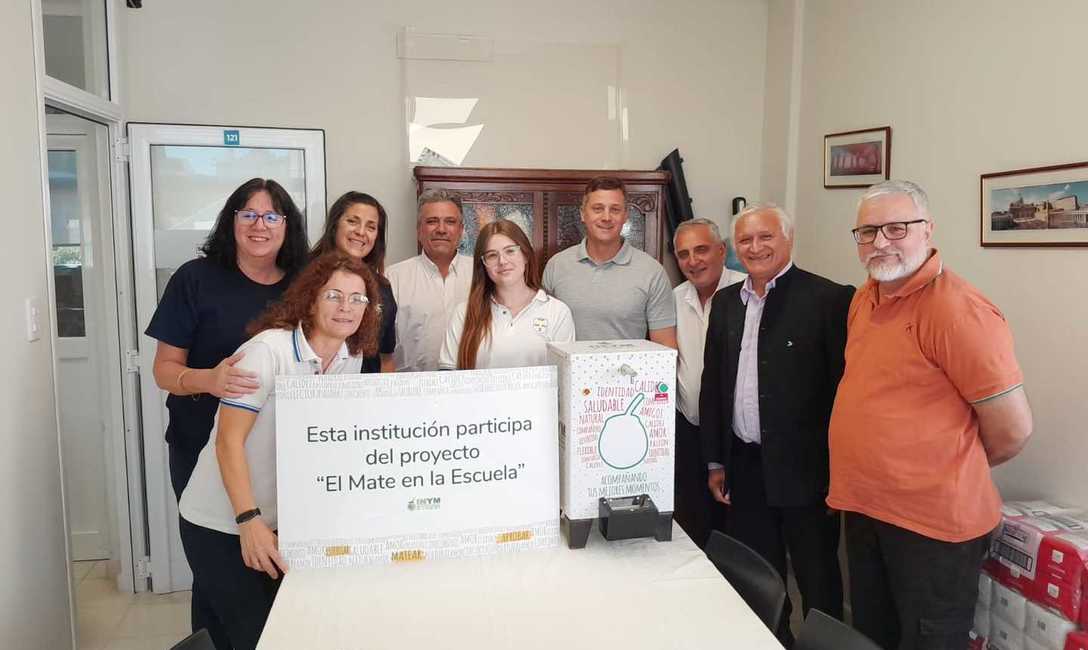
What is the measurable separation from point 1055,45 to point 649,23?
204 cm

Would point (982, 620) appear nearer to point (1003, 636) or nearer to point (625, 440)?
point (1003, 636)

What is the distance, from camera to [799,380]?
216 cm

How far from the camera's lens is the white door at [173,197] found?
326cm

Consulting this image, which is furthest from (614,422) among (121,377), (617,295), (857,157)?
(121,377)

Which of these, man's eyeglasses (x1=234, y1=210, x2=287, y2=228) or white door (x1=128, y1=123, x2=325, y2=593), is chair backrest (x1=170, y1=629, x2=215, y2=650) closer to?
man's eyeglasses (x1=234, y1=210, x2=287, y2=228)

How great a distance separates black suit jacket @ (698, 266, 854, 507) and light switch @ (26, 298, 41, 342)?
2.31 m

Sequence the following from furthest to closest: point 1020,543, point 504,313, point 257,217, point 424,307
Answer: point 424,307, point 504,313, point 257,217, point 1020,543

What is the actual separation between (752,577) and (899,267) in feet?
2.89

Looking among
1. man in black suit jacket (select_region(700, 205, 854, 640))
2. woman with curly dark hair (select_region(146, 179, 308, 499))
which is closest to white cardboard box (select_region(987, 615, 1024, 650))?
man in black suit jacket (select_region(700, 205, 854, 640))

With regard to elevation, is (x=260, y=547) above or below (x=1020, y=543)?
above

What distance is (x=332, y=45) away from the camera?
346cm

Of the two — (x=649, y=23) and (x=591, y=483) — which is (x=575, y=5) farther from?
(x=591, y=483)

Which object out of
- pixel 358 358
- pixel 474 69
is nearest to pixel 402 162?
pixel 474 69

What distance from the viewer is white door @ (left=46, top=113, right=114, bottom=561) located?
3.23 m
